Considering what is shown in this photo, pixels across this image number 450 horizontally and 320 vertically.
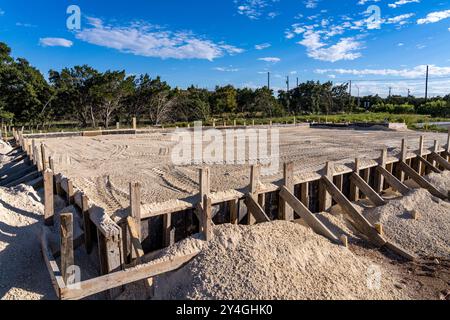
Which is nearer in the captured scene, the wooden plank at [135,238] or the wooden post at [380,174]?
the wooden plank at [135,238]

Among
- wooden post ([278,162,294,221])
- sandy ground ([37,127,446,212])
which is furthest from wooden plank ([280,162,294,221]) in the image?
sandy ground ([37,127,446,212])

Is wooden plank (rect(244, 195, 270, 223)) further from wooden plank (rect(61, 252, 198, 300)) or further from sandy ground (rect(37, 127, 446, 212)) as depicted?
wooden plank (rect(61, 252, 198, 300))

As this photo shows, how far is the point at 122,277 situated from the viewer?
4223 millimetres

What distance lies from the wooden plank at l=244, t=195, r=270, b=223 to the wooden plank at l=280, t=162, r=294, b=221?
857mm

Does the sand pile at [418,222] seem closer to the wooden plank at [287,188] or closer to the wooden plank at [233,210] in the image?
the wooden plank at [287,188]

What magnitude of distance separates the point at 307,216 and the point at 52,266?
14.1 ft

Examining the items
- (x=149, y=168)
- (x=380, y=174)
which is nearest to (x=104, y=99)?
(x=149, y=168)

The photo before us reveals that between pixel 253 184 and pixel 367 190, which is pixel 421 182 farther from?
pixel 253 184

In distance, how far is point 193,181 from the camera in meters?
9.23

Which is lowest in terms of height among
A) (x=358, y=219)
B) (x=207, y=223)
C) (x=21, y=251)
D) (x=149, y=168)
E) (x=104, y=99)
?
(x=358, y=219)

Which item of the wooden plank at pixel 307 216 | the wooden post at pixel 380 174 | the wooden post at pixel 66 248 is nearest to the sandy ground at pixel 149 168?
the wooden post at pixel 380 174

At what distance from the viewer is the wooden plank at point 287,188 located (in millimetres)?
7023

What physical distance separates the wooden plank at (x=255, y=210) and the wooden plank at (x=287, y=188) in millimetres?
857
